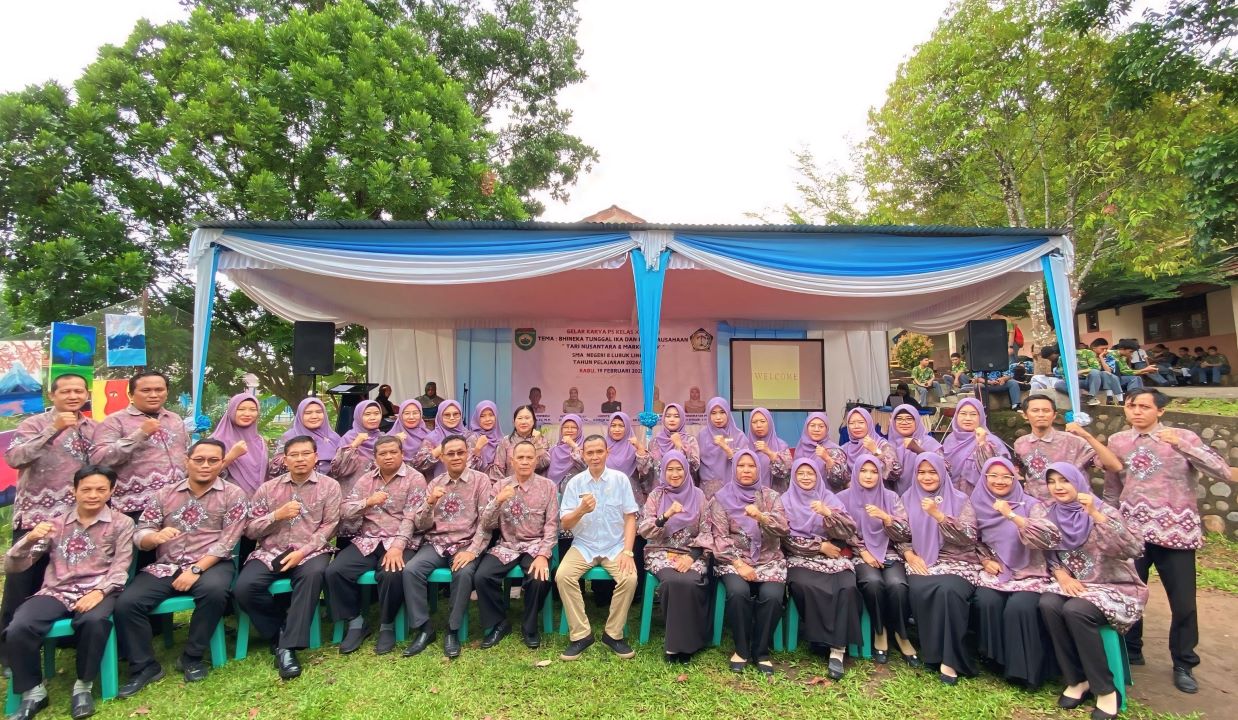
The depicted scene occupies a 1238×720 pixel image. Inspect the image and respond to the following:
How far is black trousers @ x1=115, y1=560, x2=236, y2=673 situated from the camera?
271 cm

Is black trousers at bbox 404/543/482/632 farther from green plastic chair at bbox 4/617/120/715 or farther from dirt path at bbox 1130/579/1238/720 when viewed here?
dirt path at bbox 1130/579/1238/720

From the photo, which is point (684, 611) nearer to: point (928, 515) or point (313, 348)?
point (928, 515)

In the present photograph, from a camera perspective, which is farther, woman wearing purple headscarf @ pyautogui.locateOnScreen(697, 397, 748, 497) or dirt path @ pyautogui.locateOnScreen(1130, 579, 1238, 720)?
woman wearing purple headscarf @ pyautogui.locateOnScreen(697, 397, 748, 497)

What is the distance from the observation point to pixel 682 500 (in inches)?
131

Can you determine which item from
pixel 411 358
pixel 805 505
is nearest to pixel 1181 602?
pixel 805 505

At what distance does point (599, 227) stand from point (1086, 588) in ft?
12.2

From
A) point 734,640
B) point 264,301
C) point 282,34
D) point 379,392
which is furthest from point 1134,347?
point 282,34

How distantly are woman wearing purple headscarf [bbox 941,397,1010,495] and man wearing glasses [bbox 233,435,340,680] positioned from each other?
412 centimetres

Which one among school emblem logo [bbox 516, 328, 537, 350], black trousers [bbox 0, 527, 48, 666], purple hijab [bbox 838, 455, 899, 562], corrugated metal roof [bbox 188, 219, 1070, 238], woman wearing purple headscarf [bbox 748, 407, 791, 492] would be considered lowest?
black trousers [bbox 0, 527, 48, 666]

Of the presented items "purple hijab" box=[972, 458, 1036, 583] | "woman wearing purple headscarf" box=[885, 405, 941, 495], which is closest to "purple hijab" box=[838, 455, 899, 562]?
"purple hijab" box=[972, 458, 1036, 583]

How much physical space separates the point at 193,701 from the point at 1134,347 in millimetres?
12131

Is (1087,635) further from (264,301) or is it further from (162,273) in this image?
(162,273)

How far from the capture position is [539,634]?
3178 millimetres

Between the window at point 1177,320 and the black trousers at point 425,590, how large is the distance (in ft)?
55.2
